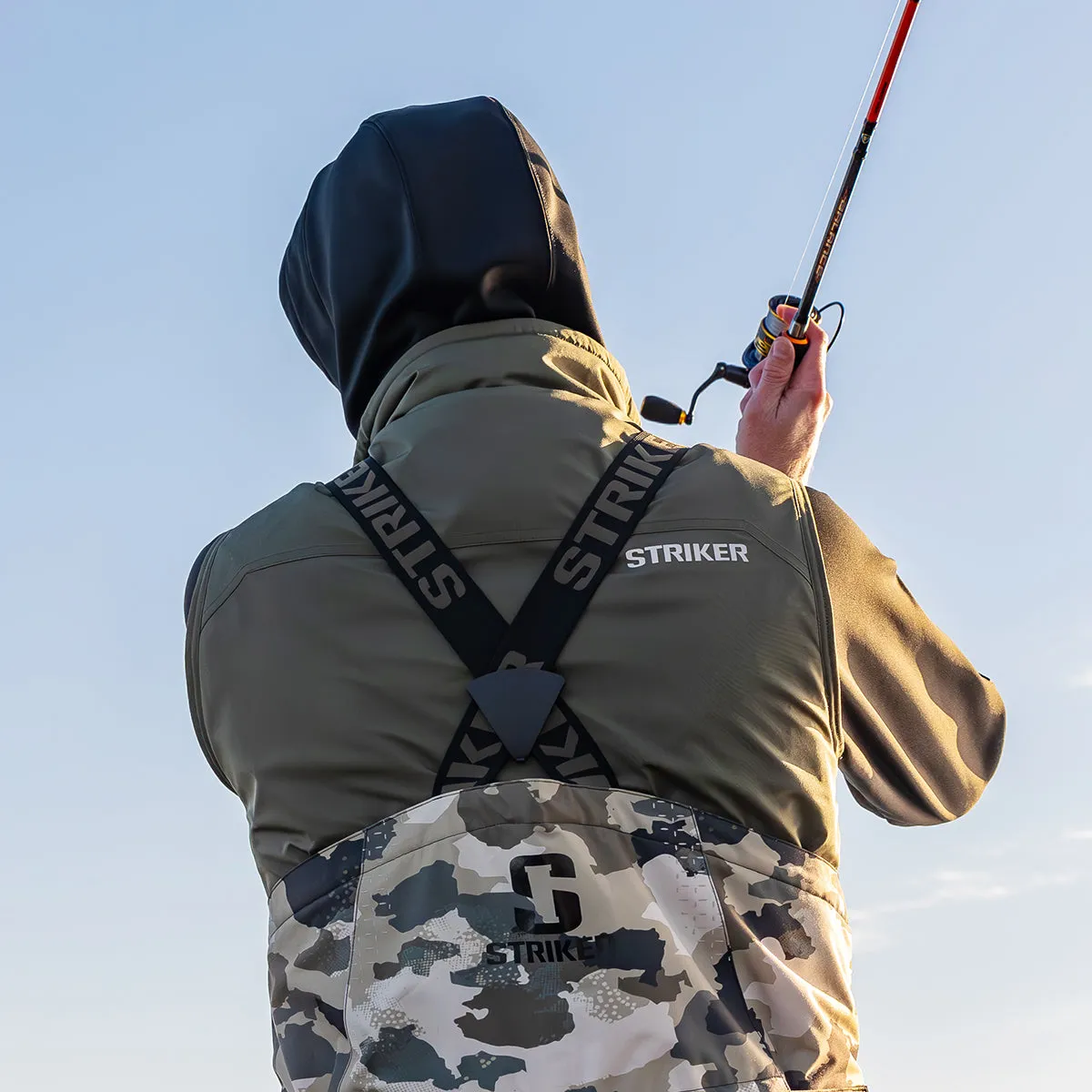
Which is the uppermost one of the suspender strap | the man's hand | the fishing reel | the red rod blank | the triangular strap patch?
the red rod blank

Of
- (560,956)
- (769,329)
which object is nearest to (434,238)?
(560,956)

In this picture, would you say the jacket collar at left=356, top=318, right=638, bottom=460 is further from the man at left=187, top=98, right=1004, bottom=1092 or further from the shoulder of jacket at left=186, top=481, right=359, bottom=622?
the shoulder of jacket at left=186, top=481, right=359, bottom=622

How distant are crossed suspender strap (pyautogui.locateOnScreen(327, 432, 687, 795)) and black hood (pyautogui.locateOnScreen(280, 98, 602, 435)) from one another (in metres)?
0.64

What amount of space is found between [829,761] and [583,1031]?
610 millimetres

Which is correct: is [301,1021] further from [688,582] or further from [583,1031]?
[688,582]

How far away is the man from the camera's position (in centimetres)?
213

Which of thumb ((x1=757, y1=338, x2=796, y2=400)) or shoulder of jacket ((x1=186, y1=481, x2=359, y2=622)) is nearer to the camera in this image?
shoulder of jacket ((x1=186, y1=481, x2=359, y2=622))

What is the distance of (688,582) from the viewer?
2.35m

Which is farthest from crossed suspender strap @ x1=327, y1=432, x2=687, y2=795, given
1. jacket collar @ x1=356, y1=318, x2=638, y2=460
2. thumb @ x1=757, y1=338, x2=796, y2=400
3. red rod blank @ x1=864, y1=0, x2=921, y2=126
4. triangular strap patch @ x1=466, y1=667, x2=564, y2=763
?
red rod blank @ x1=864, y1=0, x2=921, y2=126

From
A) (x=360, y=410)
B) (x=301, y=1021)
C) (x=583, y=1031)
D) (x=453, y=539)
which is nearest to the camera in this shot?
(x=583, y=1031)

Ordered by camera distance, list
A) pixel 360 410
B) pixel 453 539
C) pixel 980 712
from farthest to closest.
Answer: pixel 360 410 → pixel 980 712 → pixel 453 539

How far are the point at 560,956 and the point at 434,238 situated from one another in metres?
1.56

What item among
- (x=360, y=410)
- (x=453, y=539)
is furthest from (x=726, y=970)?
(x=360, y=410)

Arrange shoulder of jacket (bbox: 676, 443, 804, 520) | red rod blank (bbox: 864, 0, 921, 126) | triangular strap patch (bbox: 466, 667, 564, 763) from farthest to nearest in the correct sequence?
red rod blank (bbox: 864, 0, 921, 126), shoulder of jacket (bbox: 676, 443, 804, 520), triangular strap patch (bbox: 466, 667, 564, 763)
